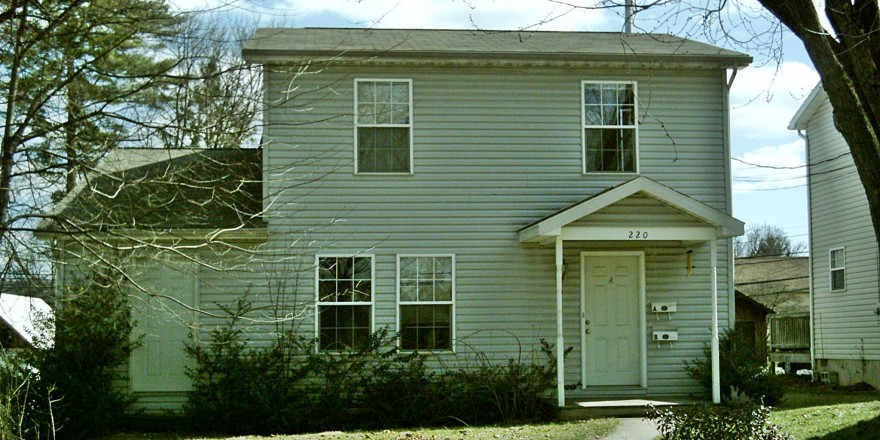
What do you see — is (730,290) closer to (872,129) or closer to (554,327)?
(554,327)

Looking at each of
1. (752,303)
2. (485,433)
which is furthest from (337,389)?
(752,303)

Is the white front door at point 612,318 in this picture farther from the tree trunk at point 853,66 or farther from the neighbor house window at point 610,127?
the tree trunk at point 853,66

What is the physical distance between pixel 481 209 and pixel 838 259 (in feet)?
36.3

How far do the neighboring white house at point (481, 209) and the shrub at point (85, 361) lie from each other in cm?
74

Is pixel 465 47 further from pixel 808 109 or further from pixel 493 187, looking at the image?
pixel 808 109

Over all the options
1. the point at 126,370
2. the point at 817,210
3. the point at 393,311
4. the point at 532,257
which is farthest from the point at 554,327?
the point at 817,210

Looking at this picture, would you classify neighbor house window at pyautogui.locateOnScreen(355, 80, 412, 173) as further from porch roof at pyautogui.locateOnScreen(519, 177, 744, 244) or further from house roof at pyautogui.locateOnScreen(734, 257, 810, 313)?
house roof at pyautogui.locateOnScreen(734, 257, 810, 313)

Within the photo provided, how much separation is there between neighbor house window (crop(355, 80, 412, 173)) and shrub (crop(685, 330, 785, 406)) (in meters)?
5.69

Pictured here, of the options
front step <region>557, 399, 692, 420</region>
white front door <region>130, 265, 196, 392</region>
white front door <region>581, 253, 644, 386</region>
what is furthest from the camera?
white front door <region>581, 253, 644, 386</region>

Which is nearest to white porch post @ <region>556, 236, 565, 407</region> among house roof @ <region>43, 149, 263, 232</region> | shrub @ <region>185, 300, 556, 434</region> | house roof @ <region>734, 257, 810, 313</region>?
shrub @ <region>185, 300, 556, 434</region>

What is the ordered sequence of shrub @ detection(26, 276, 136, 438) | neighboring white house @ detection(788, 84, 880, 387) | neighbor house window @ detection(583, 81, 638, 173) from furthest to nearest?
1. neighboring white house @ detection(788, 84, 880, 387)
2. neighbor house window @ detection(583, 81, 638, 173)
3. shrub @ detection(26, 276, 136, 438)

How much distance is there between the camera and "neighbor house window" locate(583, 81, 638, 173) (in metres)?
16.6

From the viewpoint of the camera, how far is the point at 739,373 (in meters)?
15.9

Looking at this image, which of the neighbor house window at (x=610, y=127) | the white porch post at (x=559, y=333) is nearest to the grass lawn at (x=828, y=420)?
the white porch post at (x=559, y=333)
